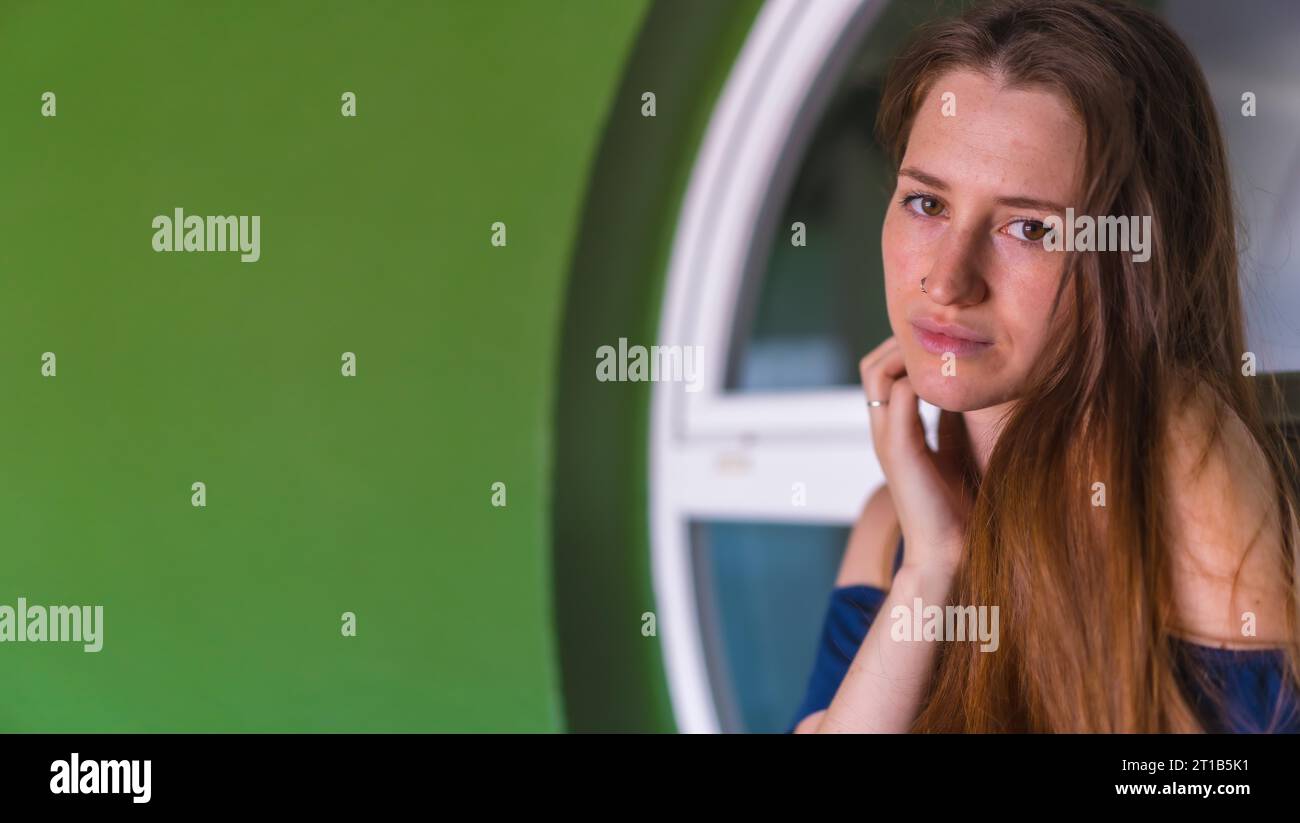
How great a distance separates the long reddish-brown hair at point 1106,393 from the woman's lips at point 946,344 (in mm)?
68

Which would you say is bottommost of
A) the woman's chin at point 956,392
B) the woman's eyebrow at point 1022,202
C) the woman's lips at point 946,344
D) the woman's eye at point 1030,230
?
the woman's chin at point 956,392

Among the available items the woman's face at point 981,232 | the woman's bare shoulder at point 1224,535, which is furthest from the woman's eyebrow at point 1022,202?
the woman's bare shoulder at point 1224,535

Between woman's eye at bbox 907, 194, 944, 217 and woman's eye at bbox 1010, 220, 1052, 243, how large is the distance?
83 mm

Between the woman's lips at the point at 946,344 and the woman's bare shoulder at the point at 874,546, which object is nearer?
the woman's lips at the point at 946,344

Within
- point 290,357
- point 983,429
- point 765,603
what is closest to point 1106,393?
point 983,429

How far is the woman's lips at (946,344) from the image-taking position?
3.54 ft

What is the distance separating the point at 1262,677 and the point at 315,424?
4.92 ft

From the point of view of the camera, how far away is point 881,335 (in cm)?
167

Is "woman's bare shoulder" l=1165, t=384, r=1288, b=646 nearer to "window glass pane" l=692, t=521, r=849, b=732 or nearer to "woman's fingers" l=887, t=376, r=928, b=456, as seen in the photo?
"woman's fingers" l=887, t=376, r=928, b=456

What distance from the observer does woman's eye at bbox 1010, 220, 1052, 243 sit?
104 cm

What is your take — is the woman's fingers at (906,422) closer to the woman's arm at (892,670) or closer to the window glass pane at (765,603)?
the woman's arm at (892,670)
